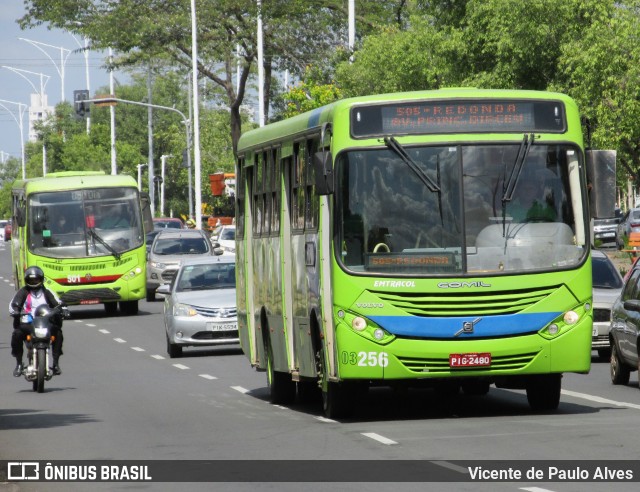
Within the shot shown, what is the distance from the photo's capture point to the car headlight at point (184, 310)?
27.6 meters

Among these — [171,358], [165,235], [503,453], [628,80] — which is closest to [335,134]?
[503,453]

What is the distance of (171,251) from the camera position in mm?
45156

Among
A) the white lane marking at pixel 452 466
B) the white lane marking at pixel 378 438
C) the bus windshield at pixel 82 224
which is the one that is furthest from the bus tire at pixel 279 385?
the bus windshield at pixel 82 224

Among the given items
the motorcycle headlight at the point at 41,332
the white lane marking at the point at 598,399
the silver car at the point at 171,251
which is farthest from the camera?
the silver car at the point at 171,251

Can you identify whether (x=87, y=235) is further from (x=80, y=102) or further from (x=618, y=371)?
(x=80, y=102)

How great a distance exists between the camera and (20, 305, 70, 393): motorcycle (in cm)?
2127

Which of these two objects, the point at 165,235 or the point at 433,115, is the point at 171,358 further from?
the point at 165,235

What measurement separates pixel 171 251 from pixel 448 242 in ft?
98.5

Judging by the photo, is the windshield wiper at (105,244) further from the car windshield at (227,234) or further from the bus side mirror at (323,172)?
the bus side mirror at (323,172)

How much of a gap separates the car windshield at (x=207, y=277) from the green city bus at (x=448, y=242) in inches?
503

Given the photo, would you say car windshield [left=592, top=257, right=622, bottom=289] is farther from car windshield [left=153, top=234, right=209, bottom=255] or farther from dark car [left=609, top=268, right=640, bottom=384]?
car windshield [left=153, top=234, right=209, bottom=255]

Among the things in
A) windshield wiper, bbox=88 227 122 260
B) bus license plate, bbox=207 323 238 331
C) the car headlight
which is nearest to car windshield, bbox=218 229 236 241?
windshield wiper, bbox=88 227 122 260

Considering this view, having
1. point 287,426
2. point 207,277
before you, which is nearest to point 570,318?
point 287,426

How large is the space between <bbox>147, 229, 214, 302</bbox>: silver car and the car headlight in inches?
649
